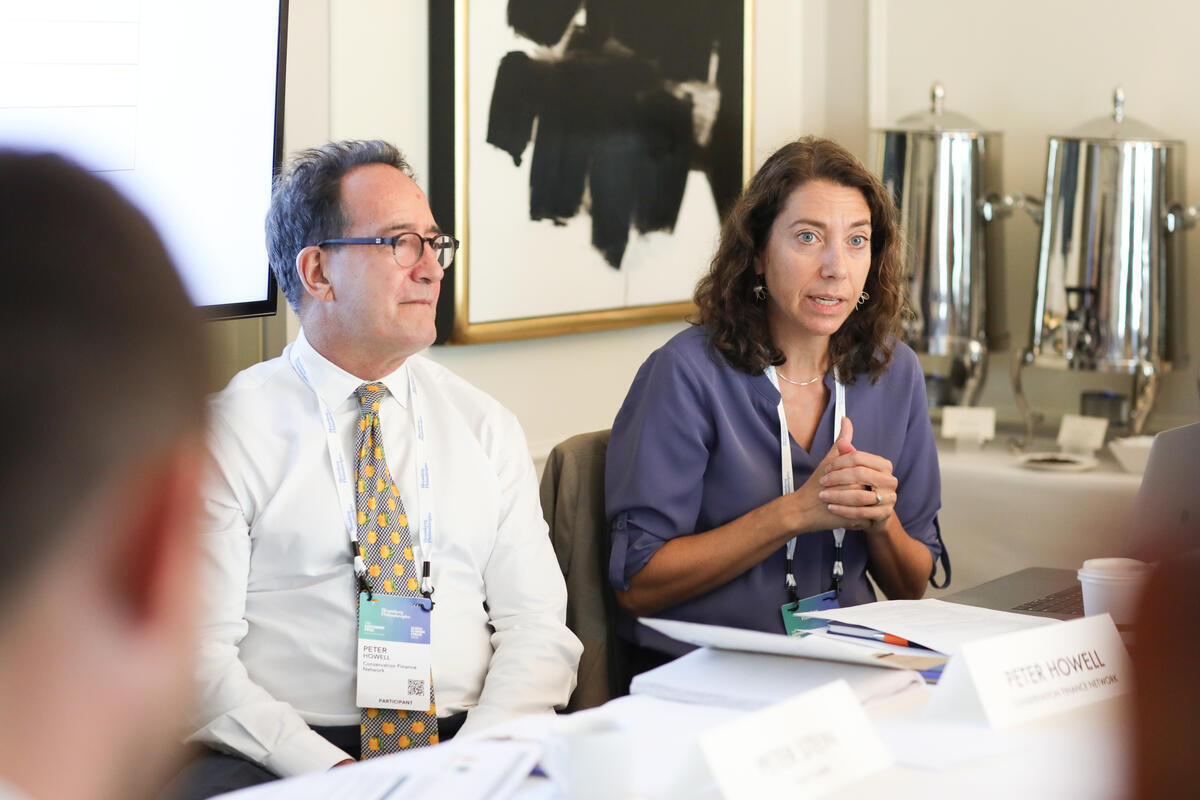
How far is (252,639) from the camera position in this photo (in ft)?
6.02

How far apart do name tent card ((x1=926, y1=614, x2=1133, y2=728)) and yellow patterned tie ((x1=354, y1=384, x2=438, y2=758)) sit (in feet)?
2.59

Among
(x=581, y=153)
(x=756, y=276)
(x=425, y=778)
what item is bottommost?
(x=425, y=778)

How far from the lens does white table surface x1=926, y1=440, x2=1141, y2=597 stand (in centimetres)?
308

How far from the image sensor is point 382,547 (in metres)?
1.86

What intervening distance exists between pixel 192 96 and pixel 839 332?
121 centimetres

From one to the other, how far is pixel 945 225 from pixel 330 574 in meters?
2.19

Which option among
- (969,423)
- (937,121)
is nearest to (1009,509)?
(969,423)

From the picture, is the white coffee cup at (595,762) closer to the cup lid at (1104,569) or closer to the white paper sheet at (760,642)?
the white paper sheet at (760,642)

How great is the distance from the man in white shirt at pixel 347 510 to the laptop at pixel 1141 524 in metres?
0.65

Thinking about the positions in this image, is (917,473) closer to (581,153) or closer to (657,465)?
(657,465)

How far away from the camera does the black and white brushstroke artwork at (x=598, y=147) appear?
2977mm

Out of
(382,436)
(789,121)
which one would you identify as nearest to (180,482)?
(382,436)

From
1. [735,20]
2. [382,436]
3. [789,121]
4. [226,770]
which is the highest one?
[735,20]

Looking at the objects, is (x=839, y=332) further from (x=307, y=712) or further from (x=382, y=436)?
(x=307, y=712)
